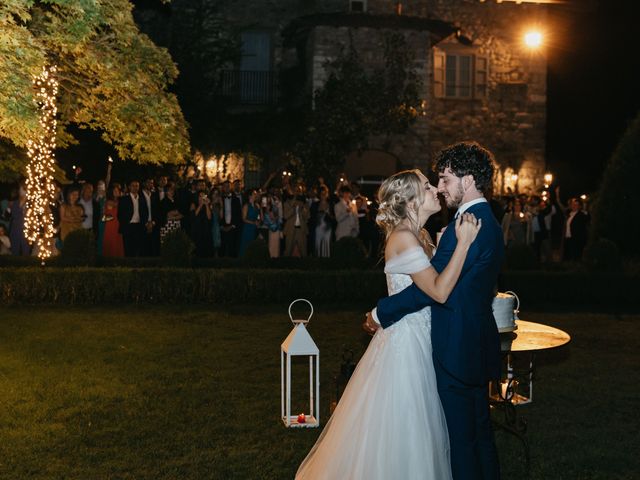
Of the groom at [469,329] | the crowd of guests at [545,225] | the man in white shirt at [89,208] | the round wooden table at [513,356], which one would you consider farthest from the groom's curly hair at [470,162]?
the crowd of guests at [545,225]

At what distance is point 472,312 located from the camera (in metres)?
4.27

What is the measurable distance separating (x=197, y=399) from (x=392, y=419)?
372 centimetres

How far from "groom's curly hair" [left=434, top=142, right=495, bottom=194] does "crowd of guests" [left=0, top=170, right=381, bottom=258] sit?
42.1 ft

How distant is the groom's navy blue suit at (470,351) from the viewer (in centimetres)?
423

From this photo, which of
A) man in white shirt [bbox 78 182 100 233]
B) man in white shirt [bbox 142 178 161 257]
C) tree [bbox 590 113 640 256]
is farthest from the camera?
man in white shirt [bbox 78 182 100 233]

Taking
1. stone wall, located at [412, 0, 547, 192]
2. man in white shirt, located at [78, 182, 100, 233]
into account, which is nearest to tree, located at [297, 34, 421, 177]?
stone wall, located at [412, 0, 547, 192]

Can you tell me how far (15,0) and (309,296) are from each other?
26.8ft

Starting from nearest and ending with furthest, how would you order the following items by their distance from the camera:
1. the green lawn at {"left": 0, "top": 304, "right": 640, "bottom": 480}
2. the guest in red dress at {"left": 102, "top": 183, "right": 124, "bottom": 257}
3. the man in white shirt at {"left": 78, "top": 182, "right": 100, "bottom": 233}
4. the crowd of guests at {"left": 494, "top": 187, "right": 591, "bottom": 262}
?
1. the green lawn at {"left": 0, "top": 304, "right": 640, "bottom": 480}
2. the guest in red dress at {"left": 102, "top": 183, "right": 124, "bottom": 257}
3. the man in white shirt at {"left": 78, "top": 182, "right": 100, "bottom": 233}
4. the crowd of guests at {"left": 494, "top": 187, "right": 591, "bottom": 262}

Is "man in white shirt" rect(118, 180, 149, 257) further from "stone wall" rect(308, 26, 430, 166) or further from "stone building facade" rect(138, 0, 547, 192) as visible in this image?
"stone building facade" rect(138, 0, 547, 192)

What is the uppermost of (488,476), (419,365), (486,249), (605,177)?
(605,177)

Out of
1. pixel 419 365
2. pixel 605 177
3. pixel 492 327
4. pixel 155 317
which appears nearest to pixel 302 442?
pixel 419 365

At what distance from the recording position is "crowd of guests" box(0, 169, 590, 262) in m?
17.5

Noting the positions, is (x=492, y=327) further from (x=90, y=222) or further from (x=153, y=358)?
(x=90, y=222)

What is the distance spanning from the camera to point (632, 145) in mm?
16156
